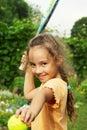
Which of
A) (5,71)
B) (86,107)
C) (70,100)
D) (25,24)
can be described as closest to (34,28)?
(25,24)

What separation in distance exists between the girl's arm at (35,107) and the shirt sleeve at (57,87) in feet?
0.22

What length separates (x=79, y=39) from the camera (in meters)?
12.4

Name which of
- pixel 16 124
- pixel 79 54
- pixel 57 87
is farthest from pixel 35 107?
pixel 79 54

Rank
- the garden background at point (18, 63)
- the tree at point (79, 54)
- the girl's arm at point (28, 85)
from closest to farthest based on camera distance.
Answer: the girl's arm at point (28, 85), the garden background at point (18, 63), the tree at point (79, 54)

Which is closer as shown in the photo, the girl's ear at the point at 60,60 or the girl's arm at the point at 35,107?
the girl's arm at the point at 35,107

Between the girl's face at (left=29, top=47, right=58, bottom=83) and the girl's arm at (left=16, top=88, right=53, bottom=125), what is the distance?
25 cm

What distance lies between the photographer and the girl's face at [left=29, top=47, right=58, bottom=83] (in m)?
2.48

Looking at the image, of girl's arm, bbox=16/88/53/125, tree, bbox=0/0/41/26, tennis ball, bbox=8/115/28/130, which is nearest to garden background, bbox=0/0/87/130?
tennis ball, bbox=8/115/28/130

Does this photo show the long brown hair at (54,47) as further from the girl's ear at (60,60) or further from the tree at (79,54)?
the tree at (79,54)

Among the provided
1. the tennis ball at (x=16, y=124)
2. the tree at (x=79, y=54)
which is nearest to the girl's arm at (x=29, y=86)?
the tennis ball at (x=16, y=124)

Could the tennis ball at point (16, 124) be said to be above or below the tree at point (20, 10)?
above

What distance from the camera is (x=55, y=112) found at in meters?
2.53

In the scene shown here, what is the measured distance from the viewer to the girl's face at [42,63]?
2.48 meters

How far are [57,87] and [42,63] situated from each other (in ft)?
0.60
